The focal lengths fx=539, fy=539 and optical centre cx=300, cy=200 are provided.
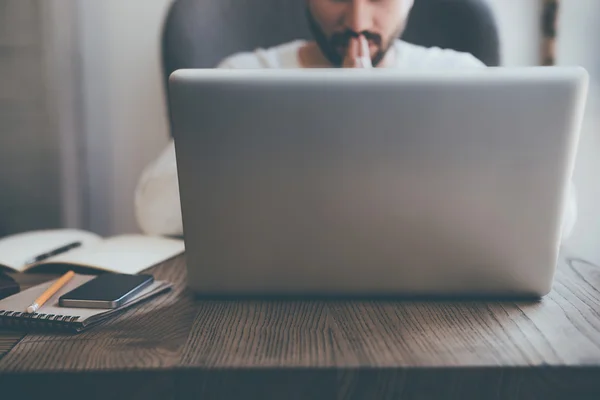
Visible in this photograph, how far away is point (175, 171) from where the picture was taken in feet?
3.48

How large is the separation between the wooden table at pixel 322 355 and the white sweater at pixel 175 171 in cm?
16

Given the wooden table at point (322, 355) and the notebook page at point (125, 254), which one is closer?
the wooden table at point (322, 355)

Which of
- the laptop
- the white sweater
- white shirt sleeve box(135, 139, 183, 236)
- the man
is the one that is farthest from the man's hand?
the laptop

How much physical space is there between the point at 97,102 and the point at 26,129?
25 cm

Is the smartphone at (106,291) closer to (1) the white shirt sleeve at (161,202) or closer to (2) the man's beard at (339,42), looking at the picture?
(1) the white shirt sleeve at (161,202)

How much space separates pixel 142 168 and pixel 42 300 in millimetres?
1103

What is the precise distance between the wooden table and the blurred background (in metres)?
1.02

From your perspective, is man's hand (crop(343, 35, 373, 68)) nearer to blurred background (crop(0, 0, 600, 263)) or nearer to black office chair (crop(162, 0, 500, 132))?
black office chair (crop(162, 0, 500, 132))

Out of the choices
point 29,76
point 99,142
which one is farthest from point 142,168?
point 29,76

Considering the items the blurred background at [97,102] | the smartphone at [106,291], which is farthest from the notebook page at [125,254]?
the blurred background at [97,102]

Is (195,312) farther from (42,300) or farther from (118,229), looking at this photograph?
(118,229)

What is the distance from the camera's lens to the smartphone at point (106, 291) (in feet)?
1.99

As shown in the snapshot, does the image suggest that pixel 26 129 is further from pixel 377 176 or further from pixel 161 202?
pixel 377 176

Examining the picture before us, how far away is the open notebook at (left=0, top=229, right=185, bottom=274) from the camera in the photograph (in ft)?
2.68
